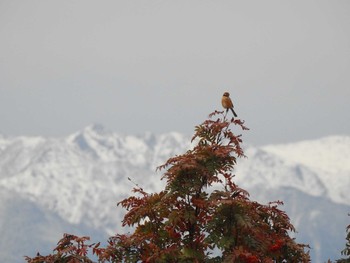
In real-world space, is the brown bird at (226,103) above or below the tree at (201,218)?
above

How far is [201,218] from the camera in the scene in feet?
72.1

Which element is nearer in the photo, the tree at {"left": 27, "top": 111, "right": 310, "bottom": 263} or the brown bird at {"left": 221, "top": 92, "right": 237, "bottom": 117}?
the tree at {"left": 27, "top": 111, "right": 310, "bottom": 263}

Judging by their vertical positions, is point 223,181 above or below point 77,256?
above

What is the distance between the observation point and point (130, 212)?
73.6 ft

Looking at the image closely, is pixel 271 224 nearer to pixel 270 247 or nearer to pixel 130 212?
pixel 270 247

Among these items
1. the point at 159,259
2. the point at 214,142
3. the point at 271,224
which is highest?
the point at 214,142

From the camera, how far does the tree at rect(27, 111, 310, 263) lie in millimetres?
21203

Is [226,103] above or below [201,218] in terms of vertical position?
above

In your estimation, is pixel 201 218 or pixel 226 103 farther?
pixel 226 103

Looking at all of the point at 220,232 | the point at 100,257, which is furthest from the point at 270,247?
the point at 100,257

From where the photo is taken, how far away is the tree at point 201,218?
21203 mm

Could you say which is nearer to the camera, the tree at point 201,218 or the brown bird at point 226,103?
the tree at point 201,218

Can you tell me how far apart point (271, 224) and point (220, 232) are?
8.95 ft

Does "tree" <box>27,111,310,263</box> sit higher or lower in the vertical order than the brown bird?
lower
